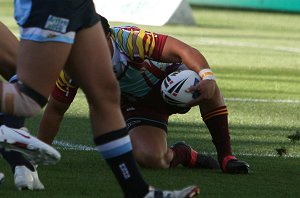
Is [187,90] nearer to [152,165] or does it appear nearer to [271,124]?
[152,165]

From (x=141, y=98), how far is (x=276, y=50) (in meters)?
10.2

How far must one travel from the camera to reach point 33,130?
9.38 m

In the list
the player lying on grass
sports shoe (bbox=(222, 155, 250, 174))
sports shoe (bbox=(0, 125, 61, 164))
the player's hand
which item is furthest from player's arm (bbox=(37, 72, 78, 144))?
sports shoe (bbox=(0, 125, 61, 164))

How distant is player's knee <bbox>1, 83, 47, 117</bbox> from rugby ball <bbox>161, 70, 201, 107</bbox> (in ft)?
6.13

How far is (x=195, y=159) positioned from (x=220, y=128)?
0.29 meters

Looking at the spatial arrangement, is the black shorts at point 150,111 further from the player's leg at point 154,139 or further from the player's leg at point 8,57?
the player's leg at point 8,57

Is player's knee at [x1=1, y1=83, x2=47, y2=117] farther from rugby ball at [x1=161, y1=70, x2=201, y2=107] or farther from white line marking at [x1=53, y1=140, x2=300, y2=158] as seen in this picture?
white line marking at [x1=53, y1=140, x2=300, y2=158]

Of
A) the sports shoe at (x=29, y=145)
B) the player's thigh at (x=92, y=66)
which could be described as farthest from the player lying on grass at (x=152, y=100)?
the sports shoe at (x=29, y=145)

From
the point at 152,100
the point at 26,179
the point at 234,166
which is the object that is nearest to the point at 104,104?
the point at 26,179

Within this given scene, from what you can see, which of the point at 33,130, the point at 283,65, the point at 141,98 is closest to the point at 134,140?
the point at 141,98

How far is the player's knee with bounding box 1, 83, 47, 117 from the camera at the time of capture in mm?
5668

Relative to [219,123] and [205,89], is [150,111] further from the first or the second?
[205,89]

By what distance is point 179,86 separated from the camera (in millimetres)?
7527

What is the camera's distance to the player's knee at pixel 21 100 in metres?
5.67
